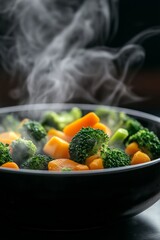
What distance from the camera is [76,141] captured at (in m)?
2.12

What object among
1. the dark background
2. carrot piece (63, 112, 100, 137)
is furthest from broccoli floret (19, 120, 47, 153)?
the dark background

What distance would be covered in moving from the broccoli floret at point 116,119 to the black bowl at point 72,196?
65 centimetres

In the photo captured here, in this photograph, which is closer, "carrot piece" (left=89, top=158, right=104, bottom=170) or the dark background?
"carrot piece" (left=89, top=158, right=104, bottom=170)

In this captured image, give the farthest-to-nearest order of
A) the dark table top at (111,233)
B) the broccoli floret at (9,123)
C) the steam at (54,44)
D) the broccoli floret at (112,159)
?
the steam at (54,44) → the broccoli floret at (9,123) → the broccoli floret at (112,159) → the dark table top at (111,233)

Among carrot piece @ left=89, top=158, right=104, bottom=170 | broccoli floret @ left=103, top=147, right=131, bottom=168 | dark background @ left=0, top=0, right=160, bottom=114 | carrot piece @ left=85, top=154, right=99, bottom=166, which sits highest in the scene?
broccoli floret @ left=103, top=147, right=131, bottom=168

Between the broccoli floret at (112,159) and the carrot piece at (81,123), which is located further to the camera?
the carrot piece at (81,123)

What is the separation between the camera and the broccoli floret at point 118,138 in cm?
235

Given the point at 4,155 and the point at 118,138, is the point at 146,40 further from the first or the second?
the point at 4,155

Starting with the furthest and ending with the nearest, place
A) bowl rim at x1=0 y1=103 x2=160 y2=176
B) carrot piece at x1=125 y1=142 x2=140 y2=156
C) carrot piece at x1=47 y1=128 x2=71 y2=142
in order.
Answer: carrot piece at x1=47 y1=128 x2=71 y2=142 → carrot piece at x1=125 y1=142 x2=140 y2=156 → bowl rim at x1=0 y1=103 x2=160 y2=176

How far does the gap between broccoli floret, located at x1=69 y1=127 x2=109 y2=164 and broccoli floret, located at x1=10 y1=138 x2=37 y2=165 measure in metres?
0.17

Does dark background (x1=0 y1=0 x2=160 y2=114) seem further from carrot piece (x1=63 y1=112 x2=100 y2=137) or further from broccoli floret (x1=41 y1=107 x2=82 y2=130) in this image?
carrot piece (x1=63 y1=112 x2=100 y2=137)

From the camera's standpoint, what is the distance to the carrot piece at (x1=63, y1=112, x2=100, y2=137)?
238 centimetres

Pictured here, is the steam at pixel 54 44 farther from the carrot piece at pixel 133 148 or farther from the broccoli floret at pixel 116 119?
the carrot piece at pixel 133 148

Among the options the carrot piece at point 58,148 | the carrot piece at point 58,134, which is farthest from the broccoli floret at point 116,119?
the carrot piece at point 58,148
